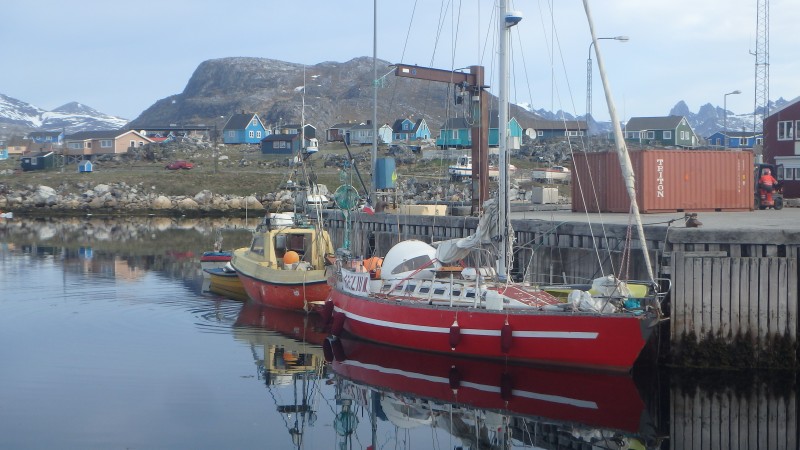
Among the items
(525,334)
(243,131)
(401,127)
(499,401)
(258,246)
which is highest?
(401,127)

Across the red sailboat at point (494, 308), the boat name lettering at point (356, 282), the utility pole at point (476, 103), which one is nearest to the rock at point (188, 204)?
the utility pole at point (476, 103)

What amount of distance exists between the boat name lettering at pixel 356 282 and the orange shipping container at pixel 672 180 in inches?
408

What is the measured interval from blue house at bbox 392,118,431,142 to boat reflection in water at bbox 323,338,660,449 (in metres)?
111

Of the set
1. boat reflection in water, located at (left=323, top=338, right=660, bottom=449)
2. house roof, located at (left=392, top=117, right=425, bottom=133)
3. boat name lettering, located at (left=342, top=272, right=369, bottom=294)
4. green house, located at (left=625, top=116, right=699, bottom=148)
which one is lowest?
boat reflection in water, located at (left=323, top=338, right=660, bottom=449)

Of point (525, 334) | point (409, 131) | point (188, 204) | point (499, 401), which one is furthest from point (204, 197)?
point (499, 401)

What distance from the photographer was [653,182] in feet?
105

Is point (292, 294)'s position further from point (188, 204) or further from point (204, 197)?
point (204, 197)

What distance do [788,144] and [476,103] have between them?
20365 millimetres

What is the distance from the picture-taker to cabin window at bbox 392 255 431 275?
23.9 m

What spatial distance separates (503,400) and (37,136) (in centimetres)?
16880

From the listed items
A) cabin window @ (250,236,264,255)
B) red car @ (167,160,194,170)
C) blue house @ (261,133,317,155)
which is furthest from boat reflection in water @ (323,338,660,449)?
blue house @ (261,133,317,155)

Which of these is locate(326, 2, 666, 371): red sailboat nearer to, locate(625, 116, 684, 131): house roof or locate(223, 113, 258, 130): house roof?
locate(625, 116, 684, 131): house roof

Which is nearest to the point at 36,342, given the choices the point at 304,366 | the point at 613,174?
the point at 304,366

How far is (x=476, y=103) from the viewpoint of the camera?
32.8 metres
